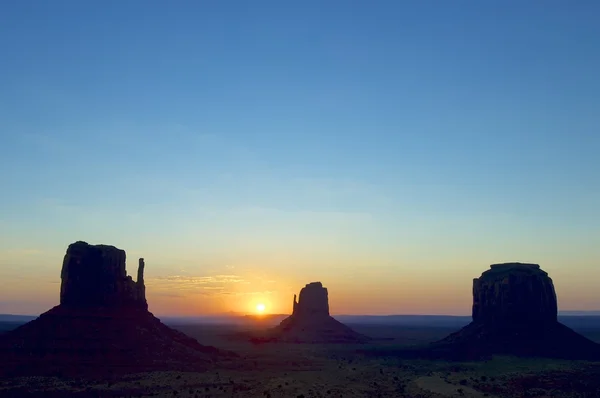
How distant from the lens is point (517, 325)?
352 ft

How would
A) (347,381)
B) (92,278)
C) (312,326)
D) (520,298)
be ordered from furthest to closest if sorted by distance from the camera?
(312,326), (520,298), (92,278), (347,381)

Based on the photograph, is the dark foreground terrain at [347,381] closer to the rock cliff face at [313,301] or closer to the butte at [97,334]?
the butte at [97,334]

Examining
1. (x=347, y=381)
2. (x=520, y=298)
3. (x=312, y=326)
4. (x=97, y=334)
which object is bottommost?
(x=312, y=326)

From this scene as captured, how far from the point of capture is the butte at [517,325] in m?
101

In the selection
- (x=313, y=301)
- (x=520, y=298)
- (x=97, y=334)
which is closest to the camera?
(x=97, y=334)

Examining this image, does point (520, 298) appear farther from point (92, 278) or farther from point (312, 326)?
point (92, 278)

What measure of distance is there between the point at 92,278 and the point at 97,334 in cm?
1017

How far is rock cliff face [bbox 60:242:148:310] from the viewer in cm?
8319

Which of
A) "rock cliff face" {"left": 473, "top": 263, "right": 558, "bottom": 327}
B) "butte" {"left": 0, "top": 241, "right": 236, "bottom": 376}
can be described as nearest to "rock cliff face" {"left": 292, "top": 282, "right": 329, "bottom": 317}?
"rock cliff face" {"left": 473, "top": 263, "right": 558, "bottom": 327}

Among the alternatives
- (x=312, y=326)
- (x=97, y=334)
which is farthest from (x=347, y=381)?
(x=312, y=326)

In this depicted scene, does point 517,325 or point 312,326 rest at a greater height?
point 517,325

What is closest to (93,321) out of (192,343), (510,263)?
(192,343)

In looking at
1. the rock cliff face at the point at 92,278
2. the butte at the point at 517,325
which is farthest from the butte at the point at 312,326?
the rock cliff face at the point at 92,278

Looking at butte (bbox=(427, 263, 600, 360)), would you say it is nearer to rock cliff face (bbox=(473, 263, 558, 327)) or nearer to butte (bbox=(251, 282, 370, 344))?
rock cliff face (bbox=(473, 263, 558, 327))
